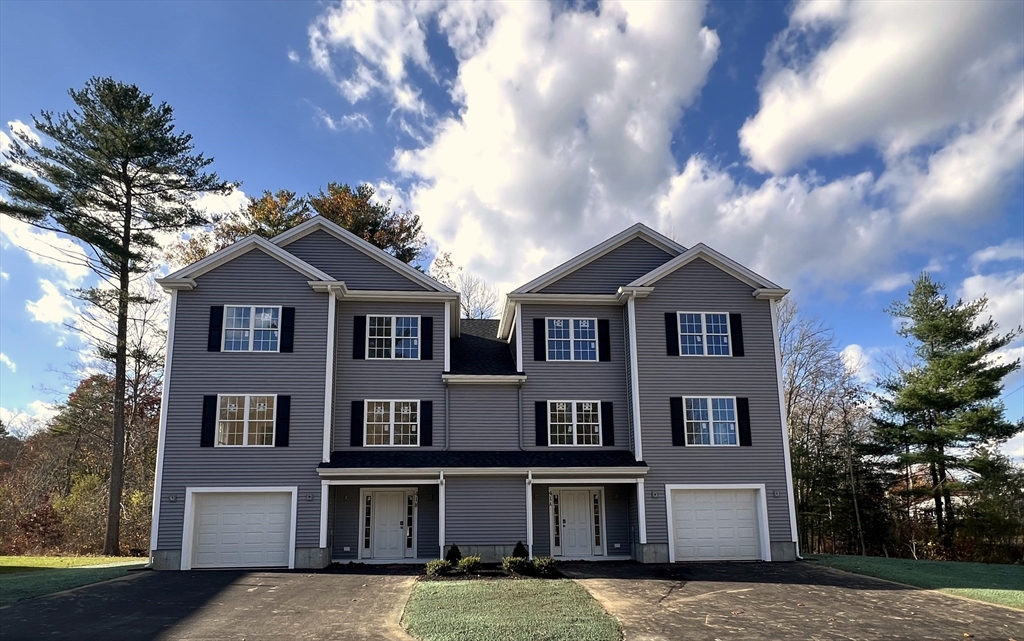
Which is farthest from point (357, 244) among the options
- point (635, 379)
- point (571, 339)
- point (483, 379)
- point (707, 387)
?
point (707, 387)

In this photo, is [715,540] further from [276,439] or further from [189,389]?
[189,389]

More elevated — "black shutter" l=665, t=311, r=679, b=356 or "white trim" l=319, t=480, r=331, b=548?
"black shutter" l=665, t=311, r=679, b=356

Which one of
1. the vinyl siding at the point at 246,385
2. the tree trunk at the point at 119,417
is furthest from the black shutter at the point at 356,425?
the tree trunk at the point at 119,417

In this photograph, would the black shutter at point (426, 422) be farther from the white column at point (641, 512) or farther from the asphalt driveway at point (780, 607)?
the white column at point (641, 512)

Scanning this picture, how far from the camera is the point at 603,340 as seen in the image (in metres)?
19.3

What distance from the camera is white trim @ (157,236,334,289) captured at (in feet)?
58.3

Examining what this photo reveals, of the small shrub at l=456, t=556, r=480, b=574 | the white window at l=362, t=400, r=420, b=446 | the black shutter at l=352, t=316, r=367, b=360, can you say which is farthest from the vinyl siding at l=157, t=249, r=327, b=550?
the small shrub at l=456, t=556, r=480, b=574

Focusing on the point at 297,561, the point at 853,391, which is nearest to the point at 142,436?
the point at 297,561

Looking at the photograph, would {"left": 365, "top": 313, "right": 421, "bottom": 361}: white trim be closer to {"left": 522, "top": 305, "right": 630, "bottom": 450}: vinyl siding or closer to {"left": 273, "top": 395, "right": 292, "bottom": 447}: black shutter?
{"left": 273, "top": 395, "right": 292, "bottom": 447}: black shutter

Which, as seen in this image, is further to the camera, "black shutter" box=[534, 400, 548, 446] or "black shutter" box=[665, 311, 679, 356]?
"black shutter" box=[665, 311, 679, 356]

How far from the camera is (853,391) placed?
1182 inches

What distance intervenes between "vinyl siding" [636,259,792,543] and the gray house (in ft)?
0.18

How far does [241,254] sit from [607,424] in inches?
455

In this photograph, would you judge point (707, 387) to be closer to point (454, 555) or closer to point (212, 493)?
point (454, 555)
